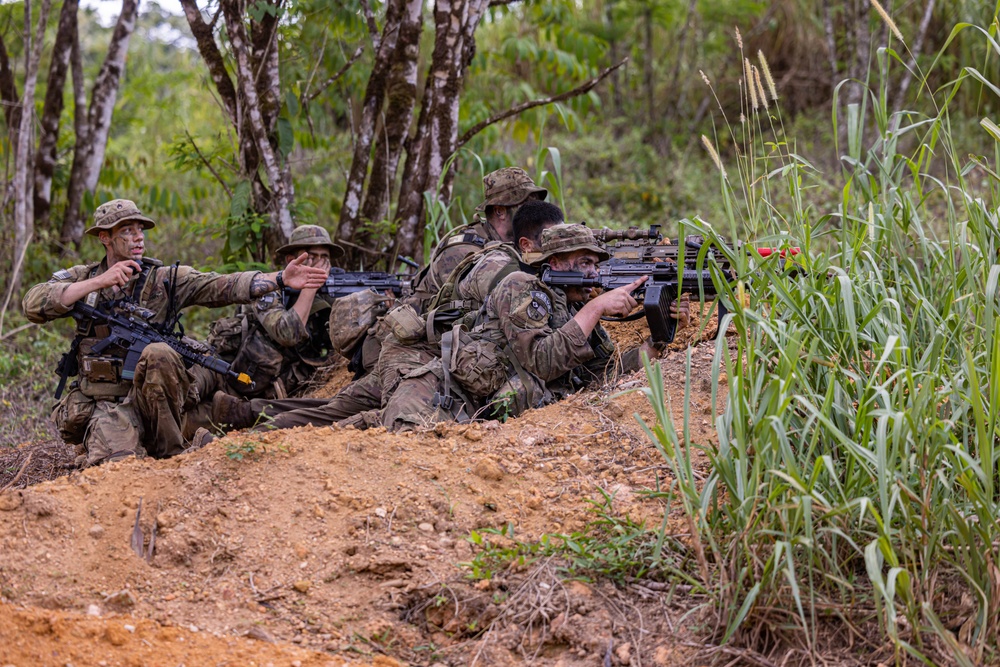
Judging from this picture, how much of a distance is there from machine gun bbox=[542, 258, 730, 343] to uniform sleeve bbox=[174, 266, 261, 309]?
1687 millimetres

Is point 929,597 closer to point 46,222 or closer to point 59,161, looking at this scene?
point 46,222

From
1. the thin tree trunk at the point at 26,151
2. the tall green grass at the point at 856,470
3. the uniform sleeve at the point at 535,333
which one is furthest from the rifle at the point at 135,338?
the tall green grass at the point at 856,470

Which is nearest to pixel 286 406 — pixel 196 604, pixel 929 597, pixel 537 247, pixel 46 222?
pixel 537 247

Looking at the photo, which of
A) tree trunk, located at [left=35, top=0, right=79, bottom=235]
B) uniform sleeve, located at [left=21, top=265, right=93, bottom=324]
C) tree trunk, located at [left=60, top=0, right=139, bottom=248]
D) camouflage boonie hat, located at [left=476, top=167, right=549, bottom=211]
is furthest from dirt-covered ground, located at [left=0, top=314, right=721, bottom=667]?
tree trunk, located at [left=35, top=0, right=79, bottom=235]

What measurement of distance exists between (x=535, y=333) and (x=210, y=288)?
75.9 inches

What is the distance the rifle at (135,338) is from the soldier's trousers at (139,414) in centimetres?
8

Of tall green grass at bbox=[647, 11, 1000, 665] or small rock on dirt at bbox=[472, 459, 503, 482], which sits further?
small rock on dirt at bbox=[472, 459, 503, 482]

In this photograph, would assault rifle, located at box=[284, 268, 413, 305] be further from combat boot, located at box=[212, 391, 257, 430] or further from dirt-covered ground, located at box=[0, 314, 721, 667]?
dirt-covered ground, located at box=[0, 314, 721, 667]

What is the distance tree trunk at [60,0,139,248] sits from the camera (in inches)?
341

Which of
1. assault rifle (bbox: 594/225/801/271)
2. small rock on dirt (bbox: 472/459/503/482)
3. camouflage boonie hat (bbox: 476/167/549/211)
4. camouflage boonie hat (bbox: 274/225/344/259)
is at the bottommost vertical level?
small rock on dirt (bbox: 472/459/503/482)

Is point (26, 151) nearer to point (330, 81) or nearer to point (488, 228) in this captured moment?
point (330, 81)

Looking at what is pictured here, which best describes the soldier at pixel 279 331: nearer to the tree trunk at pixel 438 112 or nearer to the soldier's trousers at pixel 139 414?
the soldier's trousers at pixel 139 414

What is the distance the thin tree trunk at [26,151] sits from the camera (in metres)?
7.89

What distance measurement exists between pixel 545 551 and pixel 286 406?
267 cm
